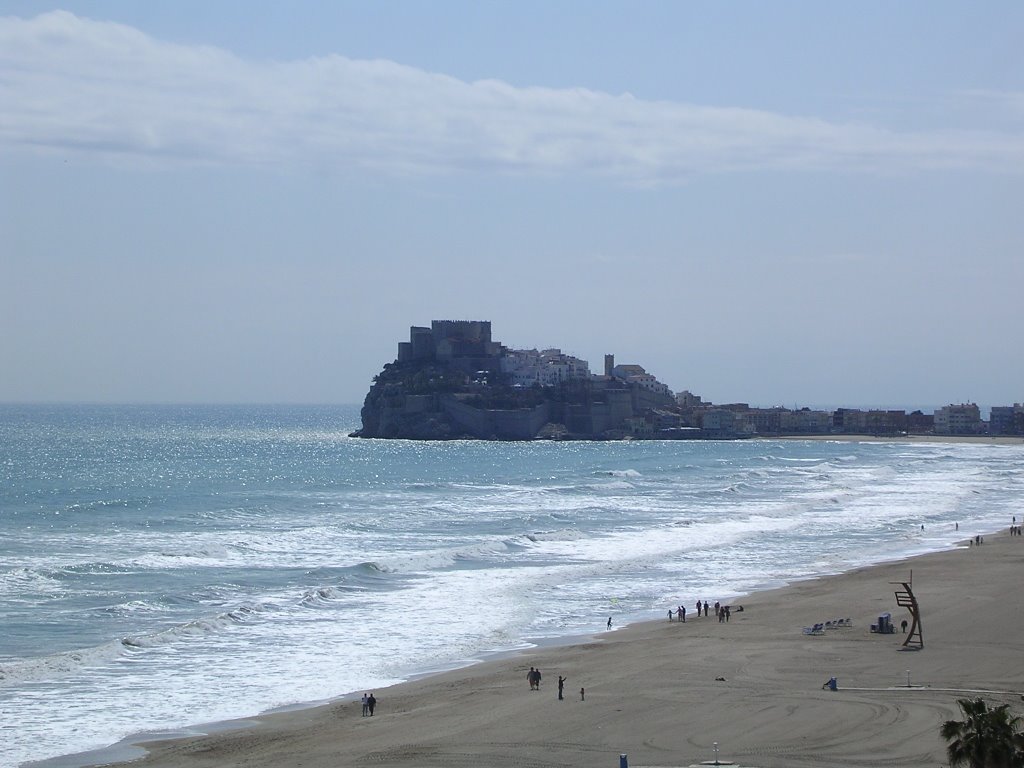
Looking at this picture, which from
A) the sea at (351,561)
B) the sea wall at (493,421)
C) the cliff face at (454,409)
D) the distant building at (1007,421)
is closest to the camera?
the sea at (351,561)

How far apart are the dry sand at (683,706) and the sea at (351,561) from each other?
1690 millimetres

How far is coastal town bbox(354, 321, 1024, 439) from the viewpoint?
151m

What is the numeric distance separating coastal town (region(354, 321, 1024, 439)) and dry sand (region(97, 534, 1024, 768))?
119m

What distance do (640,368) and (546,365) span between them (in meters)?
21.5

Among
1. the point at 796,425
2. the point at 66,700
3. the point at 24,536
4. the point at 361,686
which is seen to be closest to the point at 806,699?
the point at 361,686

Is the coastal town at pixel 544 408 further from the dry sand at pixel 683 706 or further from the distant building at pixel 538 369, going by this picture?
the dry sand at pixel 683 706

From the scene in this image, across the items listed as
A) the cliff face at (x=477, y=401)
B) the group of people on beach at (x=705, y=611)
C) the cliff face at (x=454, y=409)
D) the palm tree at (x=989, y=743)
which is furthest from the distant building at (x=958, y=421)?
the palm tree at (x=989, y=743)

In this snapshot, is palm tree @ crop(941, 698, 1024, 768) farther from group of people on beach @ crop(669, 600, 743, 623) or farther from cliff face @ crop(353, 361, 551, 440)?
cliff face @ crop(353, 361, 551, 440)

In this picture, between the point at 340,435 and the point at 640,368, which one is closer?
the point at 340,435

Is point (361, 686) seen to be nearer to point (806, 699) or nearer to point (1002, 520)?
point (806, 699)

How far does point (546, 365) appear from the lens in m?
167

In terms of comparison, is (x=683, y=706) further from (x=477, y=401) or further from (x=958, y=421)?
(x=958, y=421)

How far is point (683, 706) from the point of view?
2286cm

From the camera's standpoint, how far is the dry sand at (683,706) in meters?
19.9
